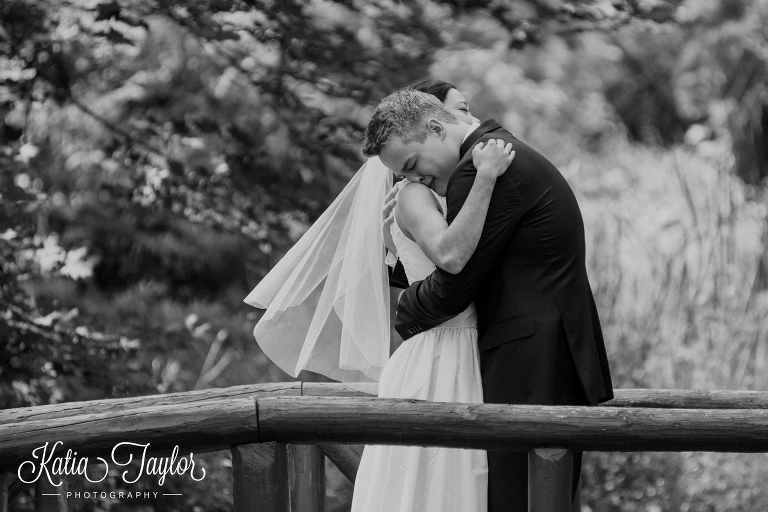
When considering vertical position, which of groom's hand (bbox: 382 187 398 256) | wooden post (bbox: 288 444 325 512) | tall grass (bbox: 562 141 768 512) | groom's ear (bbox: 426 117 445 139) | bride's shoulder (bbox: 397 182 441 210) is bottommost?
tall grass (bbox: 562 141 768 512)

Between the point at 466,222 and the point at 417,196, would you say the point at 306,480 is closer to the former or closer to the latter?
the point at 417,196

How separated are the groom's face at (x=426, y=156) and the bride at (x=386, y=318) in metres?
0.03

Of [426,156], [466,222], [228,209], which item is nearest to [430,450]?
[466,222]

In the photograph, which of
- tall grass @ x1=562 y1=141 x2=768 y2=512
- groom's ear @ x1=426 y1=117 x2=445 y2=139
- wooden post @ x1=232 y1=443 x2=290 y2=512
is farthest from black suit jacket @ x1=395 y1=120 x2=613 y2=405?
tall grass @ x1=562 y1=141 x2=768 y2=512

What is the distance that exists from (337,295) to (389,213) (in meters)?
0.33

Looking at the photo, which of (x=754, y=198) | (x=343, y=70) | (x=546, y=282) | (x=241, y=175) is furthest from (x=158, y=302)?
(x=754, y=198)

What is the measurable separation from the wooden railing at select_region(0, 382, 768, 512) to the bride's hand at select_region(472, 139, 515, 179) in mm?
616

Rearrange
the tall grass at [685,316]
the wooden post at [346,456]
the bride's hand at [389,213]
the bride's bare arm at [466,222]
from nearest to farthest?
1. the bride's bare arm at [466,222]
2. the bride's hand at [389,213]
3. the wooden post at [346,456]
4. the tall grass at [685,316]

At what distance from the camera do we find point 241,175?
5707 millimetres

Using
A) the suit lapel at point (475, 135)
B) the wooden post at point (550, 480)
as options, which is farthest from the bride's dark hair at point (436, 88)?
the wooden post at point (550, 480)

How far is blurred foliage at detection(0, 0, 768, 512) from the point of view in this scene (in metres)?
4.78

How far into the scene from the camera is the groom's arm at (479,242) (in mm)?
2699

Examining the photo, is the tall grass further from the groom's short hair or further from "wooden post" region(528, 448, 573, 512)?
the groom's short hair

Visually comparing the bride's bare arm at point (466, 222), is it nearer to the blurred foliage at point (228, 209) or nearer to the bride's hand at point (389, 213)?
Answer: the bride's hand at point (389, 213)
